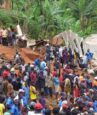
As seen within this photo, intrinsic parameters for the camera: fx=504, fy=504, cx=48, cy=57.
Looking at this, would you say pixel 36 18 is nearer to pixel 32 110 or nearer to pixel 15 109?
pixel 32 110

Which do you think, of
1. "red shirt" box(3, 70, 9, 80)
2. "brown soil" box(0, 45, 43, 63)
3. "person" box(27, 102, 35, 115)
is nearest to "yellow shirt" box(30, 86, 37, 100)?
"red shirt" box(3, 70, 9, 80)

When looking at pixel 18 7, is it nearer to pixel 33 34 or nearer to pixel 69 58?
pixel 33 34

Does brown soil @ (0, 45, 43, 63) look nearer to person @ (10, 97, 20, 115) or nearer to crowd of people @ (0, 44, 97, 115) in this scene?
crowd of people @ (0, 44, 97, 115)

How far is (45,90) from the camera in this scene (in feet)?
68.1

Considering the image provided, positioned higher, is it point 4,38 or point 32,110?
point 32,110

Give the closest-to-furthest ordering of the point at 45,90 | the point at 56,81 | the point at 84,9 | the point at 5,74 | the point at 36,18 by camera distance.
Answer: the point at 5,74 < the point at 45,90 < the point at 56,81 < the point at 36,18 < the point at 84,9

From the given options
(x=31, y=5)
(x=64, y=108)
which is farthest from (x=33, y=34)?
(x=64, y=108)

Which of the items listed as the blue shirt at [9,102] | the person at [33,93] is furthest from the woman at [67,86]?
the blue shirt at [9,102]

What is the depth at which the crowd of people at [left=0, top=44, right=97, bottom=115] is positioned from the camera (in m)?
16.5

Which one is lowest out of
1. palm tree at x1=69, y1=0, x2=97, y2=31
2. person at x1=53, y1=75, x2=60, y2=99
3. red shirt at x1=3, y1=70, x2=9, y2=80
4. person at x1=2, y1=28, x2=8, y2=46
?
palm tree at x1=69, y1=0, x2=97, y2=31

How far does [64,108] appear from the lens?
55.5ft

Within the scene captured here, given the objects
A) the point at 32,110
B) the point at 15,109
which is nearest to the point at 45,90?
the point at 32,110

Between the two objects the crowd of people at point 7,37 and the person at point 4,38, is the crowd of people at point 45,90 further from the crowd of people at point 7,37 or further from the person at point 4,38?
the person at point 4,38

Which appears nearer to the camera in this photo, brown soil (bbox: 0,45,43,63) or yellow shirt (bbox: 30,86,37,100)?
yellow shirt (bbox: 30,86,37,100)
